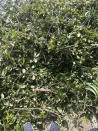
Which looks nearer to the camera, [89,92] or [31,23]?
[89,92]

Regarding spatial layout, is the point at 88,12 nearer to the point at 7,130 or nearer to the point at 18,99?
the point at 18,99

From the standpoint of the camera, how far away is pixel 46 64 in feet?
7.14

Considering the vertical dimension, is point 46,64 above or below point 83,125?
above

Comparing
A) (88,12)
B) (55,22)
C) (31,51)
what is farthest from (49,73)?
(88,12)

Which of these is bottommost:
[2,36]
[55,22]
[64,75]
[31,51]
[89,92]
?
[89,92]

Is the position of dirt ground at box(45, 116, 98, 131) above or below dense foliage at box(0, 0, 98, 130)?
below

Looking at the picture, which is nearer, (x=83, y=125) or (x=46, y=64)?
(x=83, y=125)

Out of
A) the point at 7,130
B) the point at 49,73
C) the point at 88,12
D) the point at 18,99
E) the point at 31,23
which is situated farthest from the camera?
the point at 88,12

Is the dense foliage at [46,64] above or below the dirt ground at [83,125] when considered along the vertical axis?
above

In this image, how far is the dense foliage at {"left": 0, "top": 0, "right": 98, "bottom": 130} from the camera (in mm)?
1984

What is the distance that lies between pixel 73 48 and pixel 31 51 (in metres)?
0.55

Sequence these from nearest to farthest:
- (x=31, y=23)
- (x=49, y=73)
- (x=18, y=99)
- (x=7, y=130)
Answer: (x=7, y=130), (x=18, y=99), (x=49, y=73), (x=31, y=23)

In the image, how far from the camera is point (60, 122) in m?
1.90

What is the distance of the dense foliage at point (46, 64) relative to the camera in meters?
1.98
